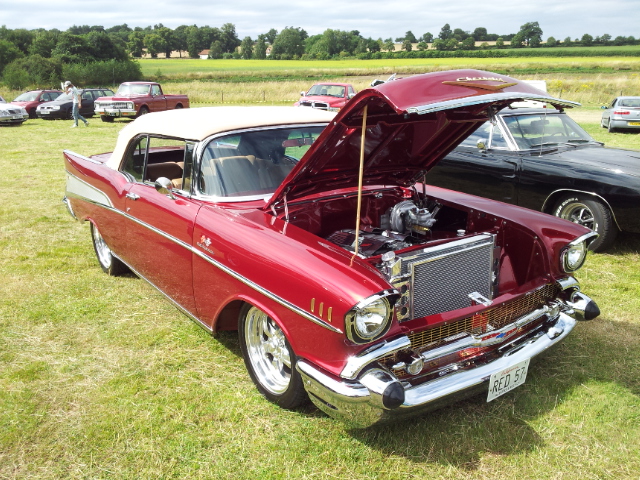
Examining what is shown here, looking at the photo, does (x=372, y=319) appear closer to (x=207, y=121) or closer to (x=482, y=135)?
(x=207, y=121)

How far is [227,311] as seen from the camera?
311 cm

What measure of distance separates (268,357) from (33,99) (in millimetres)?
22350

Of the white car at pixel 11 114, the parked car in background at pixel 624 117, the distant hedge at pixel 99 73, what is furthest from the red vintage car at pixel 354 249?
the distant hedge at pixel 99 73

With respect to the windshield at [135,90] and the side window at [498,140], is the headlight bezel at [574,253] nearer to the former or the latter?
the side window at [498,140]

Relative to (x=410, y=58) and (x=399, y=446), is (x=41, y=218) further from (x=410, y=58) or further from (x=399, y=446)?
(x=410, y=58)

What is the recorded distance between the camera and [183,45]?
80.1 m

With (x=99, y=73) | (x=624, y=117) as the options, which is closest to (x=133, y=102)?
(x=624, y=117)

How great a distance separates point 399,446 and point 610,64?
4766 cm

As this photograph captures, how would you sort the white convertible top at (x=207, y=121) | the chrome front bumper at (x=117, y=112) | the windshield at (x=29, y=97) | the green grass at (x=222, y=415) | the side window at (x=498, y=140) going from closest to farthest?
the green grass at (x=222, y=415) → the white convertible top at (x=207, y=121) → the side window at (x=498, y=140) → the chrome front bumper at (x=117, y=112) → the windshield at (x=29, y=97)

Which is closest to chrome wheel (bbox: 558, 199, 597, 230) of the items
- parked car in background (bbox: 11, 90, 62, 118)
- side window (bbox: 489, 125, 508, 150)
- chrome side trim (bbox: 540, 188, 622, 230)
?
chrome side trim (bbox: 540, 188, 622, 230)

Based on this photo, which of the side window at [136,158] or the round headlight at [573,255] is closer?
the round headlight at [573,255]

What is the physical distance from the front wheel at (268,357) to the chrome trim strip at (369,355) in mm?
491

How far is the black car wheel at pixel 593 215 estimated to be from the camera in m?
5.20

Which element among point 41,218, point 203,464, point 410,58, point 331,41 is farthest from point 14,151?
point 331,41
